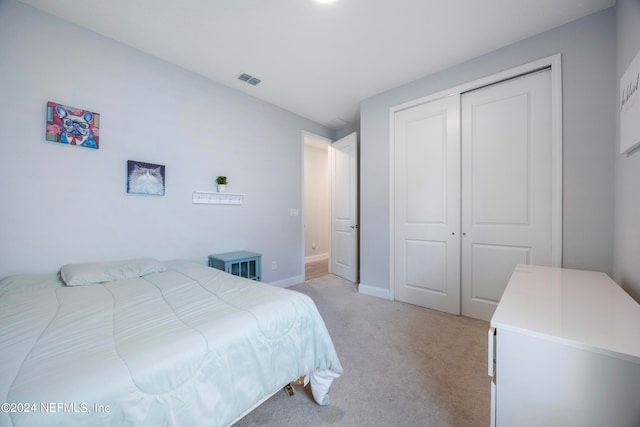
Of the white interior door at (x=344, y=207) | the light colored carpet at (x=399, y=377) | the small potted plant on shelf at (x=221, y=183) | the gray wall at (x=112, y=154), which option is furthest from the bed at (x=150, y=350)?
the white interior door at (x=344, y=207)

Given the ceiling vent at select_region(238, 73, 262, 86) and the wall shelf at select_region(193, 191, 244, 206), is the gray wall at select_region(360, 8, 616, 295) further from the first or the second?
the wall shelf at select_region(193, 191, 244, 206)

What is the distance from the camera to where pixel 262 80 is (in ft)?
9.09

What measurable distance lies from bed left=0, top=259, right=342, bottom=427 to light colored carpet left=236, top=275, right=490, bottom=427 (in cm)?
17

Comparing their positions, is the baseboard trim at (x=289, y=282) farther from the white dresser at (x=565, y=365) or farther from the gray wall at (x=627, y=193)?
the gray wall at (x=627, y=193)

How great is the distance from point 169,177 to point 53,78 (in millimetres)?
1045

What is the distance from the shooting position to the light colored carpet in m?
1.29

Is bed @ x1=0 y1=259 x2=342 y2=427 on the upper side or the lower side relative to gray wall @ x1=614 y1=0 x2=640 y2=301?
lower

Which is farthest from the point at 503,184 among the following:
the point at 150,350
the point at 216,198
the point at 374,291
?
the point at 216,198

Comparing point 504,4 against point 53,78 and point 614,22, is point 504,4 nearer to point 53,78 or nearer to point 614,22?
point 614,22

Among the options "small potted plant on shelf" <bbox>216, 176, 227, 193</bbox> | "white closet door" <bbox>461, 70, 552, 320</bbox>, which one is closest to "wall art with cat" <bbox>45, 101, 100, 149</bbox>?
"small potted plant on shelf" <bbox>216, 176, 227, 193</bbox>

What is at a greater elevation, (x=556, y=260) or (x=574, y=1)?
(x=574, y=1)

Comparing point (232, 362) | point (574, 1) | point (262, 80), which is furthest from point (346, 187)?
point (232, 362)

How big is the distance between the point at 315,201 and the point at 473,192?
3.58 m

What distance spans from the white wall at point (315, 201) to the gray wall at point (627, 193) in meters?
4.23
